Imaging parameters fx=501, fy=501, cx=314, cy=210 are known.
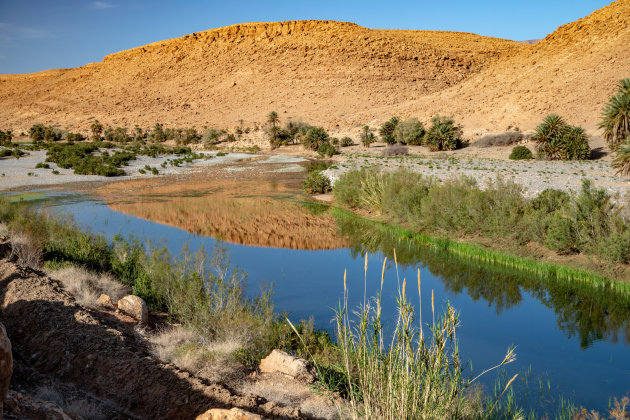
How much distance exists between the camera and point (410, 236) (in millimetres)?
15875

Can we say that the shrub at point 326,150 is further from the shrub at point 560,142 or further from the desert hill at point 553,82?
the shrub at point 560,142

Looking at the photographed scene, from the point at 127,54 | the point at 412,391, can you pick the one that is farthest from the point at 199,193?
the point at 127,54

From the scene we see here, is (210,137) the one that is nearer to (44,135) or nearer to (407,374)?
(44,135)

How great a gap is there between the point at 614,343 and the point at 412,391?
22.8 ft

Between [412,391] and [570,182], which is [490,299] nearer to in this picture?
[412,391]

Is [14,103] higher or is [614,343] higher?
[14,103]

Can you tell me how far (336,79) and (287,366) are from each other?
7913 centimetres

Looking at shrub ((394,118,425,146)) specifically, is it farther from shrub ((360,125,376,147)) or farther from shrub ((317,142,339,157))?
shrub ((317,142,339,157))

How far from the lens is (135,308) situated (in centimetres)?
803

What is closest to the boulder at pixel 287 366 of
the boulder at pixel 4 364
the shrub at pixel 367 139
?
the boulder at pixel 4 364

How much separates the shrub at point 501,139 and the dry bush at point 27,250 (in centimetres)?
4187

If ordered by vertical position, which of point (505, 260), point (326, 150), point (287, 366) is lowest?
point (505, 260)

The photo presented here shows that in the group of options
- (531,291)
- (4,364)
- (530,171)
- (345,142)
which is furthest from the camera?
(345,142)

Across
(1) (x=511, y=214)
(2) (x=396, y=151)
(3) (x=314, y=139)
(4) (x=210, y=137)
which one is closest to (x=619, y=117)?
(2) (x=396, y=151)
